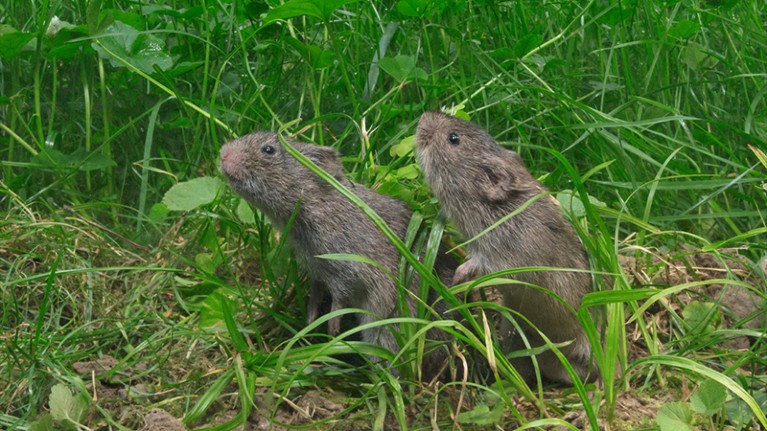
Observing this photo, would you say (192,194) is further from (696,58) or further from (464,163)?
(696,58)

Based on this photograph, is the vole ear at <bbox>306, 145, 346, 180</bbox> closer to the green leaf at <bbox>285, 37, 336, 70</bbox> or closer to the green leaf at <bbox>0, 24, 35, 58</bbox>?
the green leaf at <bbox>285, 37, 336, 70</bbox>

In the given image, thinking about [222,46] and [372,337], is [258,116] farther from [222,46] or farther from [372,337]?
[372,337]

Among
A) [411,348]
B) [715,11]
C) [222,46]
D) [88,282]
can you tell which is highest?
[715,11]

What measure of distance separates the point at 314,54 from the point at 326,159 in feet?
2.43

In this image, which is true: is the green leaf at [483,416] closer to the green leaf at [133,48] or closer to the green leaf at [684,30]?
the green leaf at [133,48]

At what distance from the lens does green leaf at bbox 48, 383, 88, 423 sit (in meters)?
3.25

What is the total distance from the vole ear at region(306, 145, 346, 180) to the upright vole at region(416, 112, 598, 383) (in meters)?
0.32

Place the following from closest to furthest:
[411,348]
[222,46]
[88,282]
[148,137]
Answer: [411,348], [88,282], [148,137], [222,46]

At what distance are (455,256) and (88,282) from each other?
1456 mm

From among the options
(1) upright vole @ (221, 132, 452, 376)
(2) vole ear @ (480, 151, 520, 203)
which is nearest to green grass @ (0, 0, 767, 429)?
(1) upright vole @ (221, 132, 452, 376)

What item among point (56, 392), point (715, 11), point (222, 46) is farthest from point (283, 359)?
point (715, 11)

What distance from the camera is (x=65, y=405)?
10.7ft

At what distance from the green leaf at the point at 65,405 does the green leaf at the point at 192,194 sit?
0.92 metres

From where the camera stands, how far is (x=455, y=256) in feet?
12.8
